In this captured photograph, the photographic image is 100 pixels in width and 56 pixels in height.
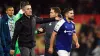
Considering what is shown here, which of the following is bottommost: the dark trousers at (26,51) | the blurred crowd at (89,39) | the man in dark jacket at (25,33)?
the blurred crowd at (89,39)

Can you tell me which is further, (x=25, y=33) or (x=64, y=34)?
(x=64, y=34)

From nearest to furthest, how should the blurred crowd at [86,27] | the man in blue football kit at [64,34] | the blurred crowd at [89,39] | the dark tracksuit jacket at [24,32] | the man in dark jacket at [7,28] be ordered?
the dark tracksuit jacket at [24,32] → the man in blue football kit at [64,34] → the man in dark jacket at [7,28] → the blurred crowd at [89,39] → the blurred crowd at [86,27]

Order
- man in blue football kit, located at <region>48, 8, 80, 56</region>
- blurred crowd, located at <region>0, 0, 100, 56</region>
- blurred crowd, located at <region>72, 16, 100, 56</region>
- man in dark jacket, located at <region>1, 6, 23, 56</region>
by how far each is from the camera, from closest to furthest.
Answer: man in blue football kit, located at <region>48, 8, 80, 56</region>
man in dark jacket, located at <region>1, 6, 23, 56</region>
blurred crowd, located at <region>72, 16, 100, 56</region>
blurred crowd, located at <region>0, 0, 100, 56</region>

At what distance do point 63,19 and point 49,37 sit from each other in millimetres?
1148

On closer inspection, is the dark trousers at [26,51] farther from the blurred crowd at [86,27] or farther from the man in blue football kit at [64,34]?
the blurred crowd at [86,27]

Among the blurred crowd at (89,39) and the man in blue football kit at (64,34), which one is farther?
the blurred crowd at (89,39)

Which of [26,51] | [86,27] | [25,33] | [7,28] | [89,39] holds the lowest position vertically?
[89,39]

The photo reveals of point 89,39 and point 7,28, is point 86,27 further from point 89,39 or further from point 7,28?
point 7,28

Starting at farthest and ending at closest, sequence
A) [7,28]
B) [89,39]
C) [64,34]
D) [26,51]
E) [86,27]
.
→ [86,27] → [89,39] → [7,28] → [64,34] → [26,51]

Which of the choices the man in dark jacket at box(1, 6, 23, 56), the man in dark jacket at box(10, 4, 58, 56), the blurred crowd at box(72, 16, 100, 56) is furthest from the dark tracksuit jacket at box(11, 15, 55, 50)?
the blurred crowd at box(72, 16, 100, 56)

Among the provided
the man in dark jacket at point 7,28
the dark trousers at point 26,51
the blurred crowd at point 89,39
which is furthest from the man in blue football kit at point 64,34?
the blurred crowd at point 89,39

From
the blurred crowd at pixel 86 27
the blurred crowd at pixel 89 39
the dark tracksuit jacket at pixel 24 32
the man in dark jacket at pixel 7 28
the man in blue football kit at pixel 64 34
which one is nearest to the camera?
the dark tracksuit jacket at pixel 24 32

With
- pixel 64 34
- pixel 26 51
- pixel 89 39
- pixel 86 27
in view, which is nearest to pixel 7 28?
pixel 26 51

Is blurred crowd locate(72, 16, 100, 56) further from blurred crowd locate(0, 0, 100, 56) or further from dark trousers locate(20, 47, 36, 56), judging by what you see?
dark trousers locate(20, 47, 36, 56)
